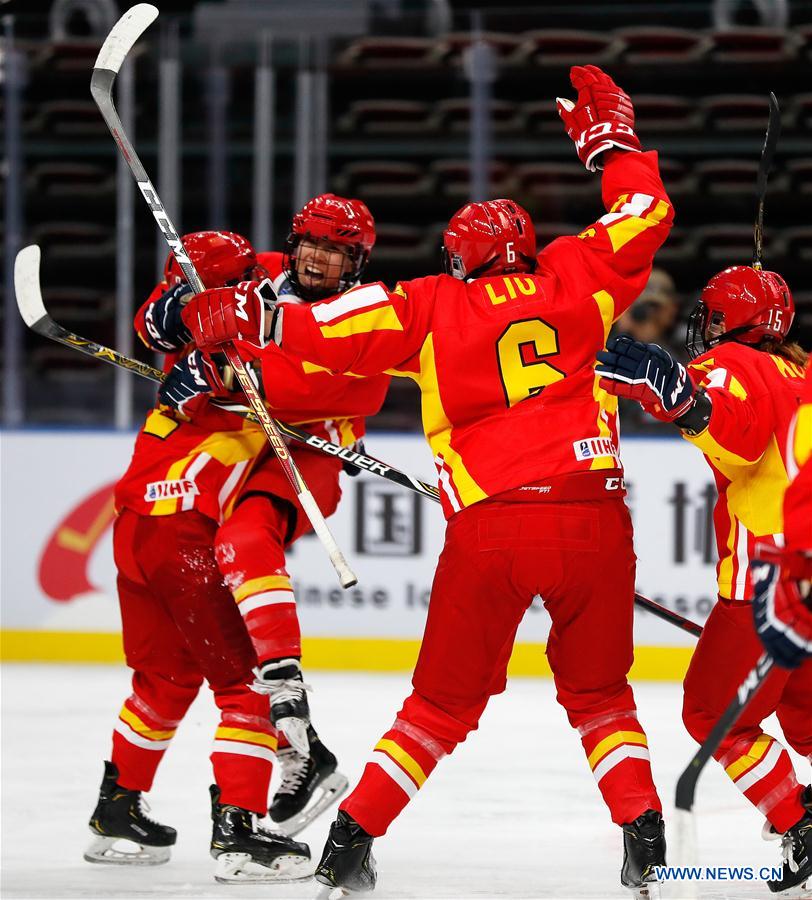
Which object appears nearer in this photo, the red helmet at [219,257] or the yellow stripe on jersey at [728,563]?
the yellow stripe on jersey at [728,563]

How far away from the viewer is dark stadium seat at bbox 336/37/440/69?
19.7 ft

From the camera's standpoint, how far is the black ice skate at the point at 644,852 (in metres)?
2.51

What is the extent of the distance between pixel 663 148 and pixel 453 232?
13.3 feet

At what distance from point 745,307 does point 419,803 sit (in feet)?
4.69

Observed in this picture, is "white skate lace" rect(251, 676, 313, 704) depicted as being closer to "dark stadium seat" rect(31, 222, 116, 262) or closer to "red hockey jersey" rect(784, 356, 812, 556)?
"red hockey jersey" rect(784, 356, 812, 556)

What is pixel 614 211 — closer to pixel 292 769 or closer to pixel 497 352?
pixel 497 352

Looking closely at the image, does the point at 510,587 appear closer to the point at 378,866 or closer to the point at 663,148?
the point at 378,866

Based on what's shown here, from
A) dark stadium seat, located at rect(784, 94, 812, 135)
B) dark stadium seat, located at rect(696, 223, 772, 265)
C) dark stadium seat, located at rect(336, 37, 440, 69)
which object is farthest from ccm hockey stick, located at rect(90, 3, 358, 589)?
dark stadium seat, located at rect(784, 94, 812, 135)

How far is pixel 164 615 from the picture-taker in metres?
3.06

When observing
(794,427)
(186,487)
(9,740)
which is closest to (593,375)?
(794,427)

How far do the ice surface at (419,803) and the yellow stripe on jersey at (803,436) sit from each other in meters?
0.71

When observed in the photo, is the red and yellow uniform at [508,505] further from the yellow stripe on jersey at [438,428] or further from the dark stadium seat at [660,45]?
the dark stadium seat at [660,45]

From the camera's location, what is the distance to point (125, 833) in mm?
3008

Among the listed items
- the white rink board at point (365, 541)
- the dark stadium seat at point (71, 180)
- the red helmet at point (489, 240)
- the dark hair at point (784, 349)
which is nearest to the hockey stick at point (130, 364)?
the red helmet at point (489, 240)
